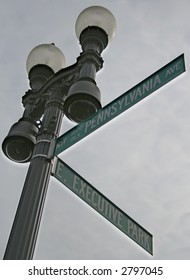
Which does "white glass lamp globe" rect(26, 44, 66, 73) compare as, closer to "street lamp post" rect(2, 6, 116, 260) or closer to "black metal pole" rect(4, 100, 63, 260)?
"street lamp post" rect(2, 6, 116, 260)

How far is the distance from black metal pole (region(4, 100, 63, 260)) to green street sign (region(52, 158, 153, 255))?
0.60ft

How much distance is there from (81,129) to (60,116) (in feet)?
2.13

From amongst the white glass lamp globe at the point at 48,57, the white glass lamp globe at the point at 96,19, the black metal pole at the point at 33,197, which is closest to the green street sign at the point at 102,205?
the black metal pole at the point at 33,197

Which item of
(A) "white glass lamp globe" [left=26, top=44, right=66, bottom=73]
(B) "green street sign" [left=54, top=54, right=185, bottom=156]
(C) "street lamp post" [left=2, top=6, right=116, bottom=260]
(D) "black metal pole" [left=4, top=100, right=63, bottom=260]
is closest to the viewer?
(D) "black metal pole" [left=4, top=100, right=63, bottom=260]

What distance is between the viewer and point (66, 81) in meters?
5.42

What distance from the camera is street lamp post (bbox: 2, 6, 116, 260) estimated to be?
13.5ft

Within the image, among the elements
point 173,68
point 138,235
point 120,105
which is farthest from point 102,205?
point 173,68

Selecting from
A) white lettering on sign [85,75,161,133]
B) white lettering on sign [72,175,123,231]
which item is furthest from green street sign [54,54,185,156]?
white lettering on sign [72,175,123,231]

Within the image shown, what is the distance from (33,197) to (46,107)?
146 centimetres

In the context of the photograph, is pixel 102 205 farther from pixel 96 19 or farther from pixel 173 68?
pixel 96 19

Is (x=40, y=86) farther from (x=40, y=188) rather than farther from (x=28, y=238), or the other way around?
(x=28, y=238)

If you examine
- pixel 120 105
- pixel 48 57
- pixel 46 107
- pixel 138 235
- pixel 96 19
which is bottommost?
pixel 138 235

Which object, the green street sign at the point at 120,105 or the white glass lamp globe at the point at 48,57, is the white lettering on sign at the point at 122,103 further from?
the white glass lamp globe at the point at 48,57

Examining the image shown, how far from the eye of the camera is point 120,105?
4.62 meters
